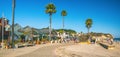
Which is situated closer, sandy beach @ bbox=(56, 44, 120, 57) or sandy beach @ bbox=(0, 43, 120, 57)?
sandy beach @ bbox=(0, 43, 120, 57)

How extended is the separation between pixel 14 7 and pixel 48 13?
1895 inches

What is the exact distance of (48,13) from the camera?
3413 inches

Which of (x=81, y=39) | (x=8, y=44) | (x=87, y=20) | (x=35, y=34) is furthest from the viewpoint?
(x=87, y=20)

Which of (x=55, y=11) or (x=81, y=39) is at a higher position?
(x=55, y=11)

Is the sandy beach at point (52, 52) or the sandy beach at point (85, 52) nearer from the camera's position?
the sandy beach at point (52, 52)

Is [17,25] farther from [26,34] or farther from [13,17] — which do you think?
[13,17]

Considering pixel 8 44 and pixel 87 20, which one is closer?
pixel 8 44

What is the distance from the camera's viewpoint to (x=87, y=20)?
400 feet

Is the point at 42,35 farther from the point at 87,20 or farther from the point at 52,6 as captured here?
the point at 87,20

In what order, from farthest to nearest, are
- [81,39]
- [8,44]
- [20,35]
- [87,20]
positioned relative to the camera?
[87,20] → [81,39] → [20,35] → [8,44]

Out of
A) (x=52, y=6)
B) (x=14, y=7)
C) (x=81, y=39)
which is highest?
(x=52, y=6)

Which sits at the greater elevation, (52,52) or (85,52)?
(52,52)

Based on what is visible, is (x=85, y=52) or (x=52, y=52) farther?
(x=85, y=52)

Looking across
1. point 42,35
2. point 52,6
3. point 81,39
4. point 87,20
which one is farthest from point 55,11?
point 87,20
